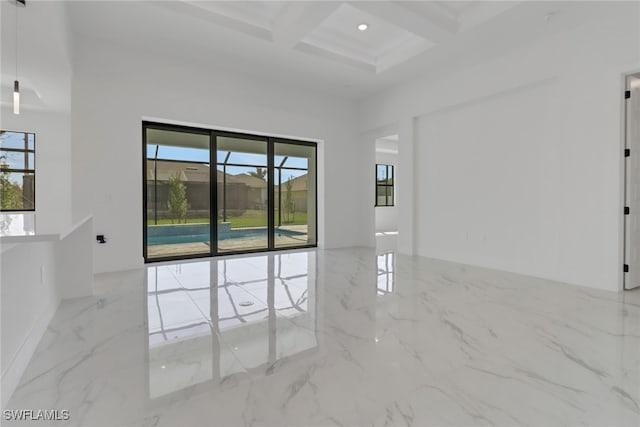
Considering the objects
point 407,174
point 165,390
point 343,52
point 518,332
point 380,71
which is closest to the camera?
point 165,390

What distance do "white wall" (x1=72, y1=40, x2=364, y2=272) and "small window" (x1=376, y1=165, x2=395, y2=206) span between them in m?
6.02

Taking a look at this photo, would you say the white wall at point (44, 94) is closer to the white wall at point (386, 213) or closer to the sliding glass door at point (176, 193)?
the sliding glass door at point (176, 193)

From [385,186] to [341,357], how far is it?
10.3 metres

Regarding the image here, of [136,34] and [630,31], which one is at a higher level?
[136,34]

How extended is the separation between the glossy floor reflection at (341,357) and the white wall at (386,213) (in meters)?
7.59

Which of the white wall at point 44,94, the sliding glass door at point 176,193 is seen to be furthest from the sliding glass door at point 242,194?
the white wall at point 44,94

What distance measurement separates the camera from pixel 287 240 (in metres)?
7.02

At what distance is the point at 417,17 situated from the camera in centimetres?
399

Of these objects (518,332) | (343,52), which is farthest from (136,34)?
(518,332)

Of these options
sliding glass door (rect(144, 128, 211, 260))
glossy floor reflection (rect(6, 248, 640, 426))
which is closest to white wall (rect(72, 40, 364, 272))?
sliding glass door (rect(144, 128, 211, 260))

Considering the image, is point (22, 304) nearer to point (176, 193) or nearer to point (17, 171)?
point (17, 171)

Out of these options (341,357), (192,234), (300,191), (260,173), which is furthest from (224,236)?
(341,357)

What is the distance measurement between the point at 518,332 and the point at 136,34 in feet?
18.6

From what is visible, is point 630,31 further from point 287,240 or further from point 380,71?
point 287,240
